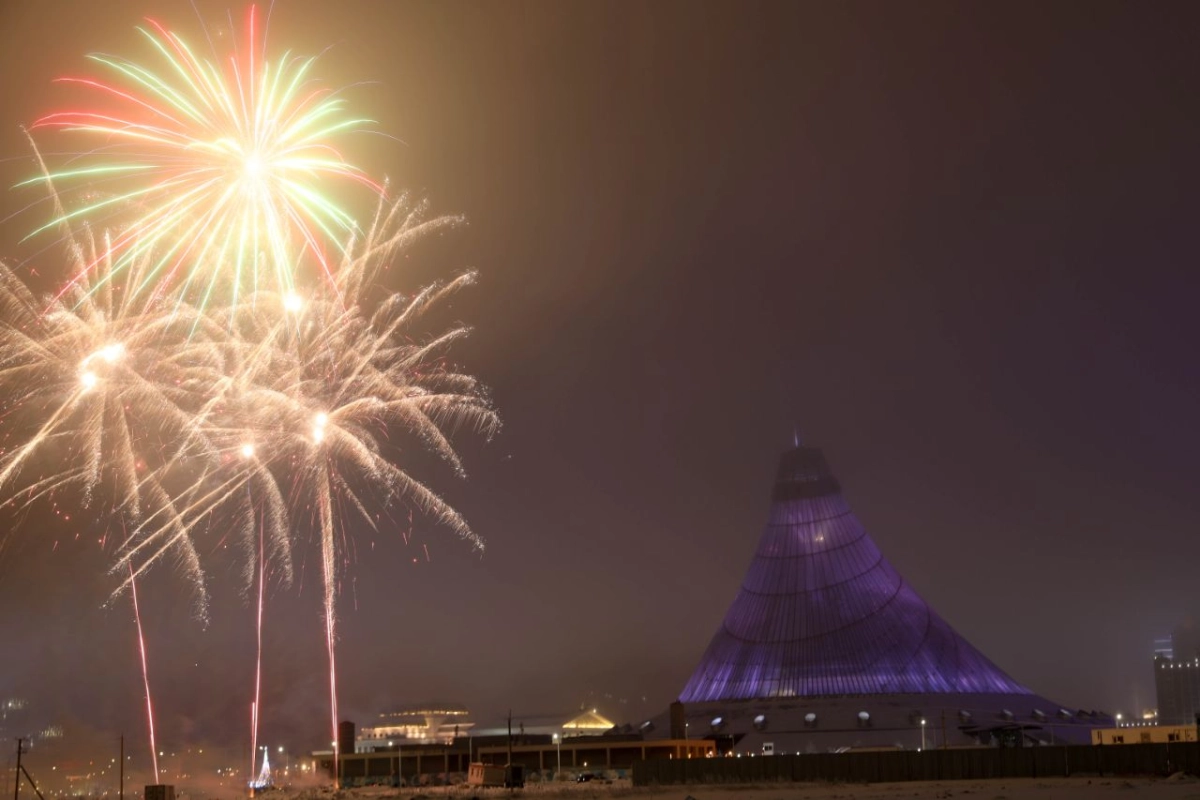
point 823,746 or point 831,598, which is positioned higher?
point 831,598

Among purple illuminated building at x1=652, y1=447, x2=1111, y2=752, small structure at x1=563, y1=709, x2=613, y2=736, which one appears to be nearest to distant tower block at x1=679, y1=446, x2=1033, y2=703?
purple illuminated building at x1=652, y1=447, x2=1111, y2=752

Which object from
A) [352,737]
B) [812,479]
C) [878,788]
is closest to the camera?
[878,788]

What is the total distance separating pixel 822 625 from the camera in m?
95.1

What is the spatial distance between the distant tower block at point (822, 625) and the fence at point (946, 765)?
3446 centimetres

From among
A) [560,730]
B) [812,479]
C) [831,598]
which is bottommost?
[560,730]

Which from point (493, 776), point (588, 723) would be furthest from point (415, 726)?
point (493, 776)

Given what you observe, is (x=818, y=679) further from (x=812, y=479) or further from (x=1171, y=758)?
(x=1171, y=758)

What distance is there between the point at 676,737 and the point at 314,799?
33512 mm

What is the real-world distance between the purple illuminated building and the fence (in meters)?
19.1

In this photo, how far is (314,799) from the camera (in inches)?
1911

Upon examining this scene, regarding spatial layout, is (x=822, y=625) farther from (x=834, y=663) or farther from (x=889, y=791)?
(x=889, y=791)

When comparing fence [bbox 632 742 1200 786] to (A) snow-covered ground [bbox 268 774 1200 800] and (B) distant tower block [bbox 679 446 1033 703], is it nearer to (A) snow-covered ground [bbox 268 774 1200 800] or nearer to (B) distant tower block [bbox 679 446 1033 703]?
(A) snow-covered ground [bbox 268 774 1200 800]

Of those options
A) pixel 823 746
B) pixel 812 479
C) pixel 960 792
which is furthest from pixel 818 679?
pixel 960 792

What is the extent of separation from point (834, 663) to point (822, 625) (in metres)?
4.69
